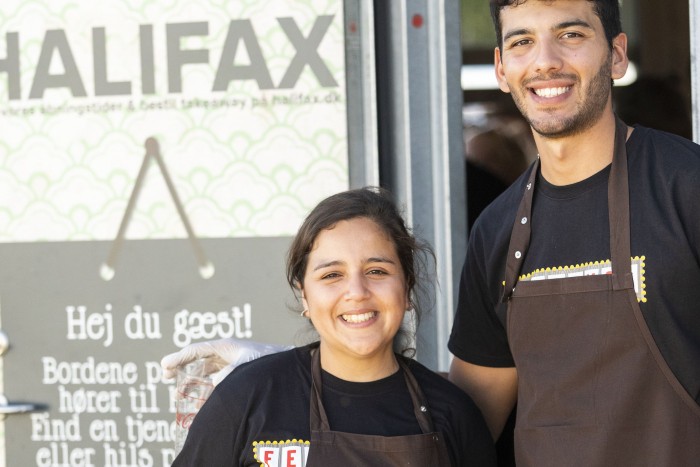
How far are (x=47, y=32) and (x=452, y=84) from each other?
1.18 meters

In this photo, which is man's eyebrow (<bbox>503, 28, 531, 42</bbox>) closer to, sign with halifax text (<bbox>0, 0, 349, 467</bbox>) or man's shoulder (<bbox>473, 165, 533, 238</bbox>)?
man's shoulder (<bbox>473, 165, 533, 238</bbox>)

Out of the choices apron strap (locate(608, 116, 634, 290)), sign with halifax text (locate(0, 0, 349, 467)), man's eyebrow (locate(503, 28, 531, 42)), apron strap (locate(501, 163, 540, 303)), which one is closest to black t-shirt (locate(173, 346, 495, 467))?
apron strap (locate(501, 163, 540, 303))

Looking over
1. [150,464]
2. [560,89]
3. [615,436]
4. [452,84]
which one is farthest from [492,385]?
[150,464]

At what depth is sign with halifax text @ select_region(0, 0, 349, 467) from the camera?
→ 2.94m

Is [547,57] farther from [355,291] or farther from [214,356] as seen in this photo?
[214,356]

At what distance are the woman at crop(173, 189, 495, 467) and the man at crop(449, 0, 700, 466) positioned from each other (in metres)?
0.18

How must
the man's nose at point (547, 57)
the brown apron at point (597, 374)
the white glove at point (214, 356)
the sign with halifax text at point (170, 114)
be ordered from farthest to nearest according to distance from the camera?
the sign with halifax text at point (170, 114), the white glove at point (214, 356), the man's nose at point (547, 57), the brown apron at point (597, 374)

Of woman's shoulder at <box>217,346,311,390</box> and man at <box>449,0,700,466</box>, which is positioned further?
woman's shoulder at <box>217,346,311,390</box>

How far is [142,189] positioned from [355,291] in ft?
3.87

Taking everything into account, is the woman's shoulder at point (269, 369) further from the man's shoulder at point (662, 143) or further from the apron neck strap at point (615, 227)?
the man's shoulder at point (662, 143)

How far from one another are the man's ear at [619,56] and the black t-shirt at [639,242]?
0.12 m

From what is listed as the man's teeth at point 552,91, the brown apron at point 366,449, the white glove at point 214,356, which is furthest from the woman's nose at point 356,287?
the man's teeth at point 552,91

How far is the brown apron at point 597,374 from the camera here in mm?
1807

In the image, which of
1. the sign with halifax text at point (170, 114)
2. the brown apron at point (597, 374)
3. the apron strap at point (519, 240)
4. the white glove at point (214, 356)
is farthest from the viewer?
the sign with halifax text at point (170, 114)
